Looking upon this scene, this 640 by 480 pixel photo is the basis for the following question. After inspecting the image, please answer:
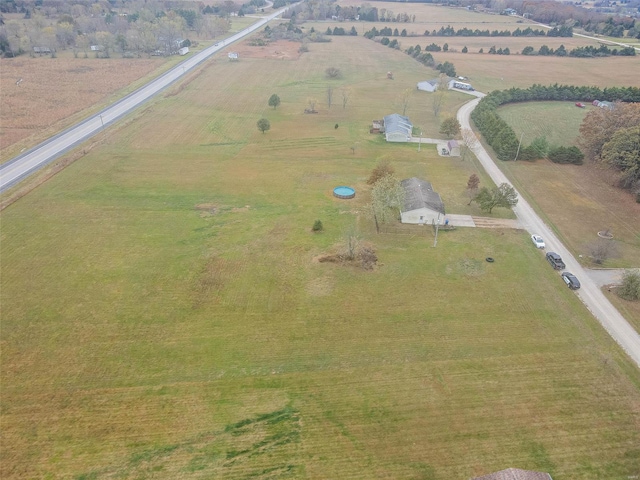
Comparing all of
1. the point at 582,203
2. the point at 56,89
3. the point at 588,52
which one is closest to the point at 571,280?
the point at 582,203

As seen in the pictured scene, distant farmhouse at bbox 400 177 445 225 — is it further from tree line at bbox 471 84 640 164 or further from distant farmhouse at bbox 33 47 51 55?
distant farmhouse at bbox 33 47 51 55

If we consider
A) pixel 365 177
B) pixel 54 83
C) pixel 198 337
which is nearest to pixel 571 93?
pixel 365 177

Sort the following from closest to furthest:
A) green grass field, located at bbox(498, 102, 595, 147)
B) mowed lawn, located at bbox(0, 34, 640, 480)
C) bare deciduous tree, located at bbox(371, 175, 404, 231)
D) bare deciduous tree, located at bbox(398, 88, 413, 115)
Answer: mowed lawn, located at bbox(0, 34, 640, 480) → bare deciduous tree, located at bbox(371, 175, 404, 231) → green grass field, located at bbox(498, 102, 595, 147) → bare deciduous tree, located at bbox(398, 88, 413, 115)

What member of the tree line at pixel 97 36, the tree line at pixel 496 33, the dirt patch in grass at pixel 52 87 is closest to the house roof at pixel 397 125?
the dirt patch in grass at pixel 52 87

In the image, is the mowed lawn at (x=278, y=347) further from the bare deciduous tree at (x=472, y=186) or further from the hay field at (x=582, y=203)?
the hay field at (x=582, y=203)

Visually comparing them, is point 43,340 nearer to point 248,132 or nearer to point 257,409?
point 257,409

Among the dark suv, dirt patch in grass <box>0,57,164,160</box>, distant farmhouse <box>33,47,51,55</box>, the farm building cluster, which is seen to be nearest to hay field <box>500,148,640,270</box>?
the dark suv
